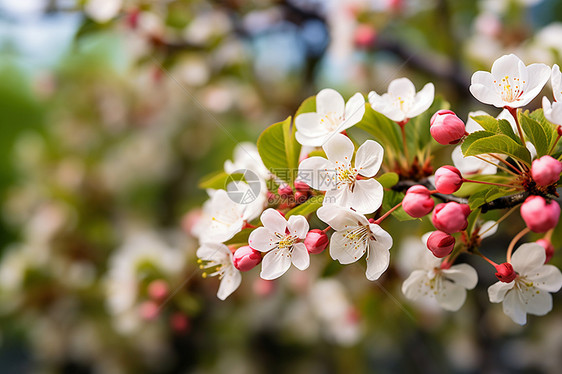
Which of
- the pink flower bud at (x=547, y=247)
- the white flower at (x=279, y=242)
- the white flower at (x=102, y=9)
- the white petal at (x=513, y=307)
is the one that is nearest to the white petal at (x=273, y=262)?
the white flower at (x=279, y=242)

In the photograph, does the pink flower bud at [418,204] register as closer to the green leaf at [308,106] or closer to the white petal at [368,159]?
the white petal at [368,159]

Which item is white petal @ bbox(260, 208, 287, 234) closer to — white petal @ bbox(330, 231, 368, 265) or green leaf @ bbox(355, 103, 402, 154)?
white petal @ bbox(330, 231, 368, 265)

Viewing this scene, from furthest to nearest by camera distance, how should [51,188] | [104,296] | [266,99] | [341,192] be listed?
[51,188], [266,99], [104,296], [341,192]

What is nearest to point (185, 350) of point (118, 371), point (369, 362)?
point (118, 371)

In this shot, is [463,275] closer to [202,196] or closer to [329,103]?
[329,103]

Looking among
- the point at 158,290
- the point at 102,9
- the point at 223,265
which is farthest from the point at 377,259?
the point at 102,9

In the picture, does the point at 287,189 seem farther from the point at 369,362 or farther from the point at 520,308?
the point at 369,362
